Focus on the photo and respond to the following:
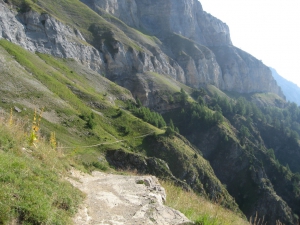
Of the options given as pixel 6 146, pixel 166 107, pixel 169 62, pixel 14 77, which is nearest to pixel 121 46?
pixel 166 107

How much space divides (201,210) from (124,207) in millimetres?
2890

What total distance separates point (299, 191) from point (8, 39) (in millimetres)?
104302

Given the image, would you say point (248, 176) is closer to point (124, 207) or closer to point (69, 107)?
point (69, 107)

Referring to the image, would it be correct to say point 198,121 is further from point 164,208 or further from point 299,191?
point 164,208

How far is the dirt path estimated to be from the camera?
8312 millimetres

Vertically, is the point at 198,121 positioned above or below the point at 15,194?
below

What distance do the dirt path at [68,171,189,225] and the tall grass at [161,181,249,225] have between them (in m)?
0.53

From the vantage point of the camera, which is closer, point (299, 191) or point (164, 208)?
point (164, 208)

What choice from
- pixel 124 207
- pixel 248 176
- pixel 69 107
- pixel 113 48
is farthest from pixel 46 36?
pixel 124 207

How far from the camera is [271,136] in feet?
454

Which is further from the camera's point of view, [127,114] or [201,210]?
[127,114]

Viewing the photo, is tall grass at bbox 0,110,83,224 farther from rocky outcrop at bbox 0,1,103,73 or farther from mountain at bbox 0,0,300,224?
rocky outcrop at bbox 0,1,103,73

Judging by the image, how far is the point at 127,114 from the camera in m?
66.1

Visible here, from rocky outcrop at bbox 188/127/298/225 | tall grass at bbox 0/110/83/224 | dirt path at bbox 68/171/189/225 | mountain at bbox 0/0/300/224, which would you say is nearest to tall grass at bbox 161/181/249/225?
dirt path at bbox 68/171/189/225
